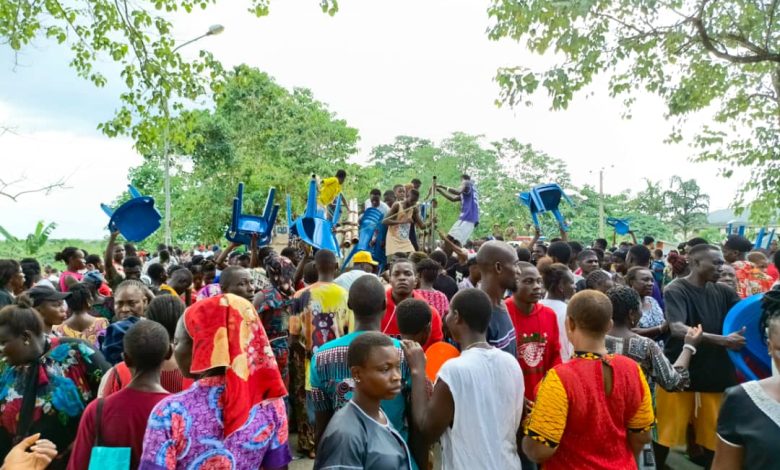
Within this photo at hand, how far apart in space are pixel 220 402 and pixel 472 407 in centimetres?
118

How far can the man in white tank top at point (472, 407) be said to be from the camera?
9.90ft

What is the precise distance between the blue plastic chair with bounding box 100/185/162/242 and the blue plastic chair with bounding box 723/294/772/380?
5745 mm

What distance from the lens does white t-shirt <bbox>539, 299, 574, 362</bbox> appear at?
181 inches

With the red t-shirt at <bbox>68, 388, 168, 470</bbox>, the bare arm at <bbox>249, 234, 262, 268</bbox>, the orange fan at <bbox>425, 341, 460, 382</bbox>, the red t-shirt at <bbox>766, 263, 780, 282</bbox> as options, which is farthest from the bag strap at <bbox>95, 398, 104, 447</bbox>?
the red t-shirt at <bbox>766, 263, 780, 282</bbox>

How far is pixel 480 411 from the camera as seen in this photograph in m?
3.04

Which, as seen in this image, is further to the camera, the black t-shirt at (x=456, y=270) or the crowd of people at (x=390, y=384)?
the black t-shirt at (x=456, y=270)

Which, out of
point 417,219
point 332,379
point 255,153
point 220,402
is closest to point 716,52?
point 417,219

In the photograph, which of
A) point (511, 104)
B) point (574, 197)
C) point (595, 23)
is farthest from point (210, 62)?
point (574, 197)

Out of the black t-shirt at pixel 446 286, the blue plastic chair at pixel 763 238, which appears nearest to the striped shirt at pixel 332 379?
the black t-shirt at pixel 446 286

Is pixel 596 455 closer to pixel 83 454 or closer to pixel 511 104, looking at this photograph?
pixel 83 454

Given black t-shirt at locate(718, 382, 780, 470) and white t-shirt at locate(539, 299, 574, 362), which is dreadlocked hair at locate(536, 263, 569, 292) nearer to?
white t-shirt at locate(539, 299, 574, 362)

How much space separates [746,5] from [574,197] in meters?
40.8

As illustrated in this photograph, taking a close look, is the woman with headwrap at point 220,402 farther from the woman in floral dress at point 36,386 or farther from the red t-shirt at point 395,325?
the red t-shirt at point 395,325

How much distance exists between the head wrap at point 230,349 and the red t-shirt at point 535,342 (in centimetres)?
210
